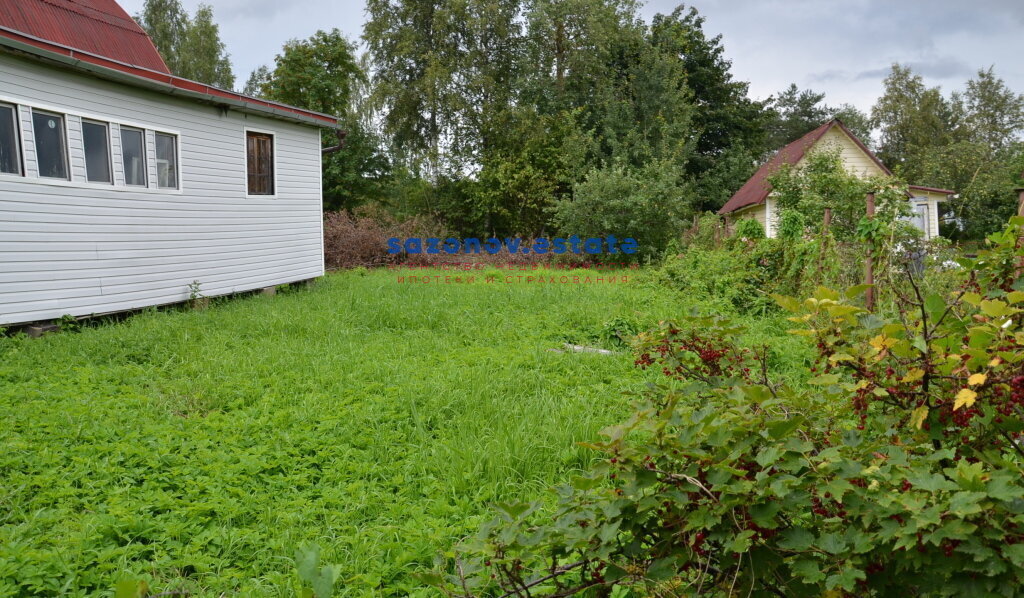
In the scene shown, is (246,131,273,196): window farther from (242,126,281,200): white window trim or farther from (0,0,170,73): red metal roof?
(0,0,170,73): red metal roof

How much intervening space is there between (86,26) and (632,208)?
37.6ft

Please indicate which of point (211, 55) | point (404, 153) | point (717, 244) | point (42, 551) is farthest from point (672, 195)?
point (211, 55)

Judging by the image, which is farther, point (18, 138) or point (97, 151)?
point (97, 151)

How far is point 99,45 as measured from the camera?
11.2 meters

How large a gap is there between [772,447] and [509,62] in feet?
73.4

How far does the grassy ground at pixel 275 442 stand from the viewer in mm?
2670

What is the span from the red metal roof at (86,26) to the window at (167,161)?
8.29 feet

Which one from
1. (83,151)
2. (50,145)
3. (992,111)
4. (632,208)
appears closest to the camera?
(50,145)

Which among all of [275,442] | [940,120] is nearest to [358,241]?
[275,442]

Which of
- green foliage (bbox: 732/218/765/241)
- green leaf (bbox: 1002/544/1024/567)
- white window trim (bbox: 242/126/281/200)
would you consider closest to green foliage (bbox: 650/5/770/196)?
green foliage (bbox: 732/218/765/241)

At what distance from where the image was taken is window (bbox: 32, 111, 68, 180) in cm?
707

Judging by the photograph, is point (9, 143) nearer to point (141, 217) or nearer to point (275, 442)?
point (141, 217)

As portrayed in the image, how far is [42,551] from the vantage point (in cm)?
258

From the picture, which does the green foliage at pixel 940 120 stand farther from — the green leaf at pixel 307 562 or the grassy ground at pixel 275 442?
the green leaf at pixel 307 562
